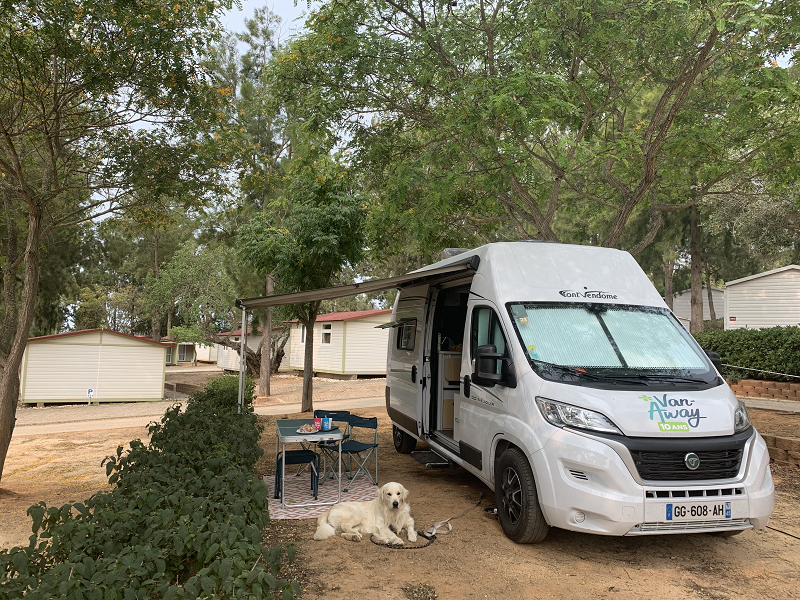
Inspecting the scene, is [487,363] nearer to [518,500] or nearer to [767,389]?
[518,500]

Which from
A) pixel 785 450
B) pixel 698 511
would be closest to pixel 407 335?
pixel 698 511

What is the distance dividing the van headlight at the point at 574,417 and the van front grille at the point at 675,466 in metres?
0.25

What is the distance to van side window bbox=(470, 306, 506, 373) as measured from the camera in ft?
17.4

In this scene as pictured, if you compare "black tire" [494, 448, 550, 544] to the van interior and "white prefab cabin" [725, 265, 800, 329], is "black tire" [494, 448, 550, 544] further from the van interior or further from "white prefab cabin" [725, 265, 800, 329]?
"white prefab cabin" [725, 265, 800, 329]

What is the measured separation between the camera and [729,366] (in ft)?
50.3

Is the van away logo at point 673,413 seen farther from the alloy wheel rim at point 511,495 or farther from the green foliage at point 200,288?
the green foliage at point 200,288

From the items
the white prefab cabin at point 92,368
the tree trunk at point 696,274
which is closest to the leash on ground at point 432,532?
the white prefab cabin at point 92,368

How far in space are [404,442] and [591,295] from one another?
432 cm

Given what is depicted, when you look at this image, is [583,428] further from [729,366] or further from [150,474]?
[729,366]

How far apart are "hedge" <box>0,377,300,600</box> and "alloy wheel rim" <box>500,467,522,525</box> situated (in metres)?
2.08

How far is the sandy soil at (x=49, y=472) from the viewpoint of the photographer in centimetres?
617

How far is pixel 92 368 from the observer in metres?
19.3

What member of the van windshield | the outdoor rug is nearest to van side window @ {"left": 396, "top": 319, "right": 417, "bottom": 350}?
the outdoor rug

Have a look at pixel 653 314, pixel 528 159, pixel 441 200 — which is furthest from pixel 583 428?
pixel 528 159
